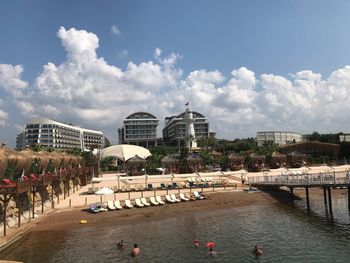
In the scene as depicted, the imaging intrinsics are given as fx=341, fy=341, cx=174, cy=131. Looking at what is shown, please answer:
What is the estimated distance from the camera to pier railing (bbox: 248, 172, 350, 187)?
39322mm

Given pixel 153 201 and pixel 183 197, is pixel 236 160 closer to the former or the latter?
pixel 183 197

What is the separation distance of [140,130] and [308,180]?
152280mm

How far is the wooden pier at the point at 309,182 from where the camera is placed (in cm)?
3937

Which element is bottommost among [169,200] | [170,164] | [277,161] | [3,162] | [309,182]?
[169,200]

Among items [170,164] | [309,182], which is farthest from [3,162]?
[170,164]

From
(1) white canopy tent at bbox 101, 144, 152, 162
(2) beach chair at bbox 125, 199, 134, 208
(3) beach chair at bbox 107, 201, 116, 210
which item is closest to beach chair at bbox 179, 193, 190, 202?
(2) beach chair at bbox 125, 199, 134, 208

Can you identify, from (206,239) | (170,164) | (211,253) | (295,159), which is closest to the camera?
(211,253)

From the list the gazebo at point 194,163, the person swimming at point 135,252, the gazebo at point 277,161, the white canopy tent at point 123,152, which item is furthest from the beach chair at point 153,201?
the white canopy tent at point 123,152

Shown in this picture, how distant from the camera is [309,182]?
43.6 metres

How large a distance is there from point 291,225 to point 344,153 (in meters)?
82.2

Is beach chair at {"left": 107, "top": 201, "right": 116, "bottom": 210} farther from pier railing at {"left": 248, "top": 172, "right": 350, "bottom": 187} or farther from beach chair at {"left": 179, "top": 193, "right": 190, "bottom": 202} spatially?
pier railing at {"left": 248, "top": 172, "right": 350, "bottom": 187}

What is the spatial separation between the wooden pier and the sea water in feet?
10.8

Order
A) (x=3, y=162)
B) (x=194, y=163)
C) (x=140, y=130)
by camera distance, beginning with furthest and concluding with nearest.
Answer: (x=140, y=130) < (x=194, y=163) < (x=3, y=162)

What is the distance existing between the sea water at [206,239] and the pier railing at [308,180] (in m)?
3.77
